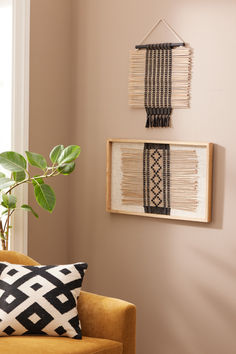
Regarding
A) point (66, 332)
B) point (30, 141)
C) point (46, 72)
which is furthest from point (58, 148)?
point (66, 332)

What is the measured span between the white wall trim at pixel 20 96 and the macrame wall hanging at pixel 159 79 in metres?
0.60

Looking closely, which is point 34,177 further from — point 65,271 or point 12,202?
point 65,271

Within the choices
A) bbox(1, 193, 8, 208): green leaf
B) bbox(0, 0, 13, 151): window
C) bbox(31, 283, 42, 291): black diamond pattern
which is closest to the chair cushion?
bbox(31, 283, 42, 291): black diamond pattern

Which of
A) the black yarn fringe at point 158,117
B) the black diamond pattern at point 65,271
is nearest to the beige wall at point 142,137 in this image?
the black yarn fringe at point 158,117

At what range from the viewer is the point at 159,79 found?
350 cm

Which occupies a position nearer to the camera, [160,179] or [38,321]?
[38,321]

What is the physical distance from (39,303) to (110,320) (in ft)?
1.05

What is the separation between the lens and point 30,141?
364cm

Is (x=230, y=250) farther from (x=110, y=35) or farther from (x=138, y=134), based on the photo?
(x=110, y=35)

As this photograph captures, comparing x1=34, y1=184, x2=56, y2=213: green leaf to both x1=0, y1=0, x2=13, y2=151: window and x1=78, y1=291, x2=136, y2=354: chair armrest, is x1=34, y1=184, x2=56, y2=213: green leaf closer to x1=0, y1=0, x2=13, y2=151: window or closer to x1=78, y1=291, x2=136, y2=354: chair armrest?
x1=0, y1=0, x2=13, y2=151: window

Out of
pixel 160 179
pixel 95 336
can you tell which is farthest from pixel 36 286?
pixel 160 179

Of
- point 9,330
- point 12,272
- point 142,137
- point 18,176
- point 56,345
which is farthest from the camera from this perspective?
point 142,137

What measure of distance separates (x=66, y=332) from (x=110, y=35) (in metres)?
1.77

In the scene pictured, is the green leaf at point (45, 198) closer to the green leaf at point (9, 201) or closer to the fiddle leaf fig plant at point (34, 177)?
the fiddle leaf fig plant at point (34, 177)
